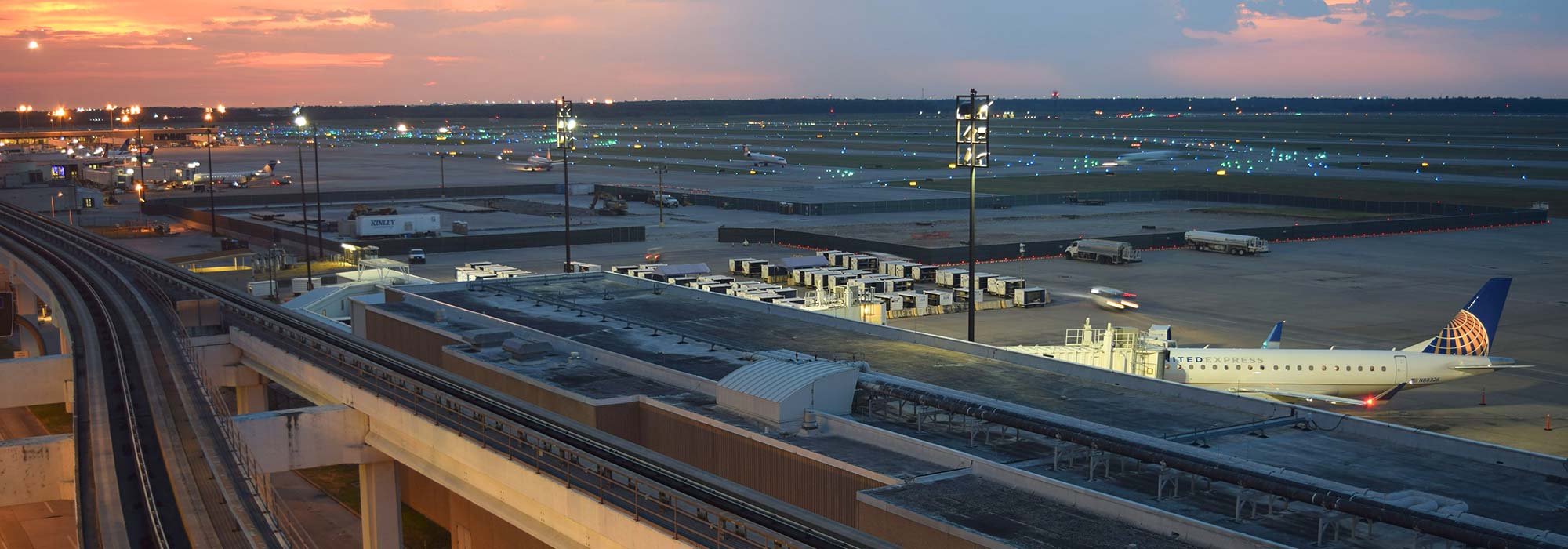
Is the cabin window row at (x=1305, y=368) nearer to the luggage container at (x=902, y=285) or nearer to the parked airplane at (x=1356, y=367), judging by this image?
the parked airplane at (x=1356, y=367)

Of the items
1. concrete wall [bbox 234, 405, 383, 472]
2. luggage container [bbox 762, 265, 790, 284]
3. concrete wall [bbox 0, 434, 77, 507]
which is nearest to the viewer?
concrete wall [bbox 0, 434, 77, 507]

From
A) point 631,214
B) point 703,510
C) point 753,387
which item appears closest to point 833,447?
point 753,387

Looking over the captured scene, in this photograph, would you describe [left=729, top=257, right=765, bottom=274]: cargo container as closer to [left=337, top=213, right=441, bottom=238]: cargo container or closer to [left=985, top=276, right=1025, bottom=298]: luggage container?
[left=985, top=276, right=1025, bottom=298]: luggage container

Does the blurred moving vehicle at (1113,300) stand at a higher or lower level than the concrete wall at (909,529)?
lower

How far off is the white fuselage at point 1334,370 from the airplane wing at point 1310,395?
16cm

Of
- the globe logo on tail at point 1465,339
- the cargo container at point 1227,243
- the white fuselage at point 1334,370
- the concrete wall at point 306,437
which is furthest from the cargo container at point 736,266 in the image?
the concrete wall at point 306,437

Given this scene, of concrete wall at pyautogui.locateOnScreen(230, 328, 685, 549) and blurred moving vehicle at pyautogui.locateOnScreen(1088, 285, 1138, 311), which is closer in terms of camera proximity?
concrete wall at pyautogui.locateOnScreen(230, 328, 685, 549)

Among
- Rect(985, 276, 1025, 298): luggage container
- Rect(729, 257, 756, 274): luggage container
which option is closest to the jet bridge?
Rect(985, 276, 1025, 298): luggage container

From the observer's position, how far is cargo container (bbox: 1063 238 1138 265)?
91062 mm

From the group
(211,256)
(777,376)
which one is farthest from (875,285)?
(211,256)

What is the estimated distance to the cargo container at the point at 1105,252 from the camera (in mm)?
91062

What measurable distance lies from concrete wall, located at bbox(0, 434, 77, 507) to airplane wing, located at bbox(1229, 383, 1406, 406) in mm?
37221

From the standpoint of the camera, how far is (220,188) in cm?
16062

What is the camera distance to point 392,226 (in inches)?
4190
